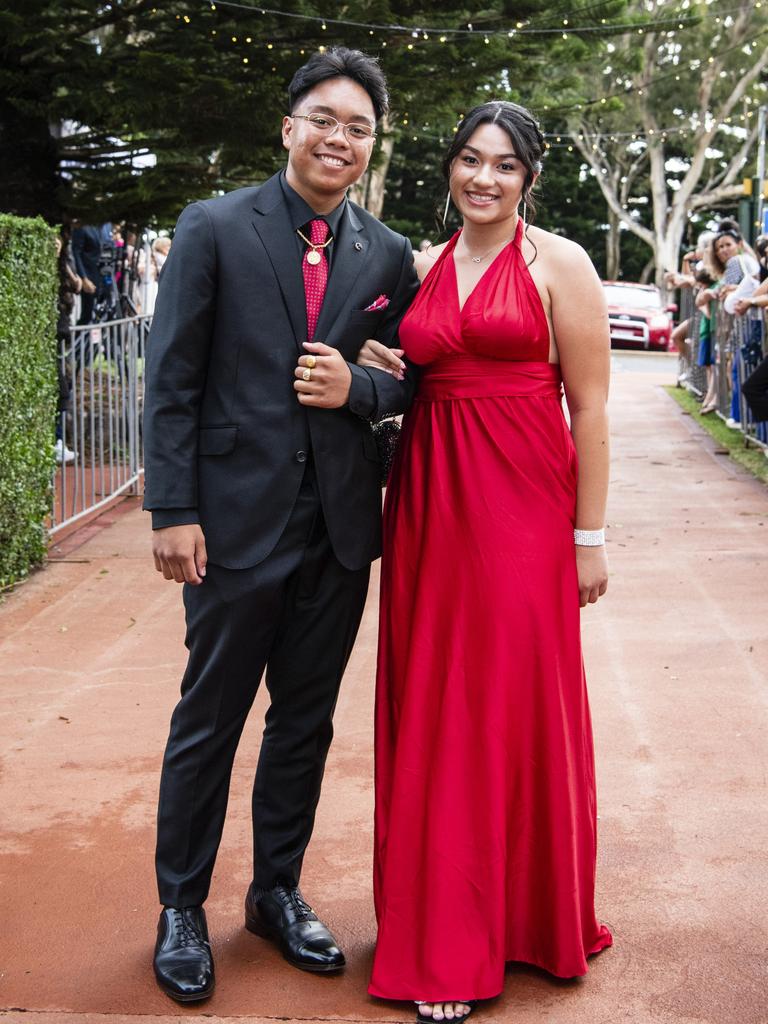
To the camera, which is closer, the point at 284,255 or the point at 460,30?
the point at 284,255

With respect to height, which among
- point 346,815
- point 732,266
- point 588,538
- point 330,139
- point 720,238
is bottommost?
point 346,815

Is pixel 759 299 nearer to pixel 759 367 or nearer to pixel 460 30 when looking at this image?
→ pixel 759 367

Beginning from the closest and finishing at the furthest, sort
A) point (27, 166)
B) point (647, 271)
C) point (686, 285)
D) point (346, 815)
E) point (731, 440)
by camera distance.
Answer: point (346, 815)
point (27, 166)
point (731, 440)
point (686, 285)
point (647, 271)

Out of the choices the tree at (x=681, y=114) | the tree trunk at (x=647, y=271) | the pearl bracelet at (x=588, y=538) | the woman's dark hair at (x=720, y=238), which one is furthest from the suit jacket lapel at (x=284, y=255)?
the tree trunk at (x=647, y=271)

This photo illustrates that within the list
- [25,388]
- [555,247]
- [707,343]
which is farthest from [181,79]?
[555,247]

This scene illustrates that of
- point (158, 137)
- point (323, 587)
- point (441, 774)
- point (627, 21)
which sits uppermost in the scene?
point (627, 21)

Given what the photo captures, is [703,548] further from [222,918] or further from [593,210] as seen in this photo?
[593,210]

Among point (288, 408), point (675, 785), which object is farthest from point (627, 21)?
point (288, 408)

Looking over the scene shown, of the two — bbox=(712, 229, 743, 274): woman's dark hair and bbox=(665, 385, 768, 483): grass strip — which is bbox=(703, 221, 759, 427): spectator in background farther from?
bbox=(665, 385, 768, 483): grass strip

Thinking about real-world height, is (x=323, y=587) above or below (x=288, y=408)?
below

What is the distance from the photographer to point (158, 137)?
1137 cm

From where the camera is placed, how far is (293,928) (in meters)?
3.36

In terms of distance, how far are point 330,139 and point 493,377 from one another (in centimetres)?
70

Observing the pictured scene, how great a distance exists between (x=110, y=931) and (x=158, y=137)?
29.8 feet
